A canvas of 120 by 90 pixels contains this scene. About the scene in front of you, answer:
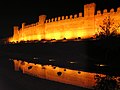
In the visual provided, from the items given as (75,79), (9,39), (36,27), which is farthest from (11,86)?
(9,39)

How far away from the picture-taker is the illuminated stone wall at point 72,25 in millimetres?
22812

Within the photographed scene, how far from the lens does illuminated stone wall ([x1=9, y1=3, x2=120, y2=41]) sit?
22812mm

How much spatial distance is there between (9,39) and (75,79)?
3483 cm

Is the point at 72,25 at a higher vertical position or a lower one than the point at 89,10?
lower

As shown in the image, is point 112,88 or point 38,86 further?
point 38,86

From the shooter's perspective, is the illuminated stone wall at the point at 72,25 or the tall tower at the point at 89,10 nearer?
the illuminated stone wall at the point at 72,25

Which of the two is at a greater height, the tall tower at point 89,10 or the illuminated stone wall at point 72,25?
the tall tower at point 89,10

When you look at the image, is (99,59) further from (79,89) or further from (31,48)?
(31,48)

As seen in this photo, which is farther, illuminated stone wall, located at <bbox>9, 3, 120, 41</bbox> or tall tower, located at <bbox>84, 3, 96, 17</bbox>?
tall tower, located at <bbox>84, 3, 96, 17</bbox>

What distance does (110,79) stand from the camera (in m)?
8.18

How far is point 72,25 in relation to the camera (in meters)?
25.9

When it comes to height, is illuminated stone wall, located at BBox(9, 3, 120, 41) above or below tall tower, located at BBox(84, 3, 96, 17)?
below

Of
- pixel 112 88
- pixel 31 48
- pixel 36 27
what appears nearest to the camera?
pixel 112 88

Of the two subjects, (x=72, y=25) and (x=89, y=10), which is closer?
(x=89, y=10)
